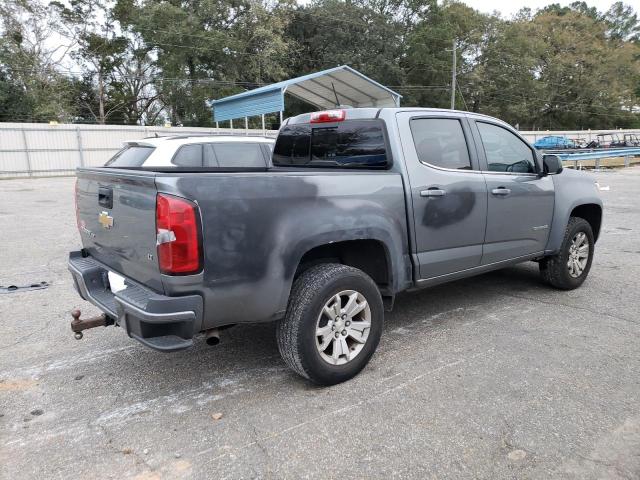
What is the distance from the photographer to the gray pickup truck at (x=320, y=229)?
273 cm

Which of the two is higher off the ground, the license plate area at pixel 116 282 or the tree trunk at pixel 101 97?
the tree trunk at pixel 101 97

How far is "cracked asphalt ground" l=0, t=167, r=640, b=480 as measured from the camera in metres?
2.57

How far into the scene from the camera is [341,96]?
2042 centimetres

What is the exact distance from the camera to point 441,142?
Result: 4.12m

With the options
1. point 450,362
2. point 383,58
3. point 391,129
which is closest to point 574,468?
point 450,362

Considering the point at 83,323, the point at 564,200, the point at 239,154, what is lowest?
the point at 83,323

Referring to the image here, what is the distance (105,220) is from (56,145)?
2342 cm

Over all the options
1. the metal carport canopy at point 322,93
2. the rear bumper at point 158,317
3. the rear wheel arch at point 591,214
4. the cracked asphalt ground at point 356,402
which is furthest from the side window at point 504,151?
the metal carport canopy at point 322,93

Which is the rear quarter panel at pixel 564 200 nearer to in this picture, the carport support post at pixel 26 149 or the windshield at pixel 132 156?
the windshield at pixel 132 156

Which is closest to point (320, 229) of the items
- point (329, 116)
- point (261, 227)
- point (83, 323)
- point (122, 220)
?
point (261, 227)

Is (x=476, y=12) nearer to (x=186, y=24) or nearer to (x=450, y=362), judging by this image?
(x=186, y=24)

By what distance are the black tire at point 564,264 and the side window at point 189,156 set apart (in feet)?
16.4

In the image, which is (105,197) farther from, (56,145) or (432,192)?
(56,145)

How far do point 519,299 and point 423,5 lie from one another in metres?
56.8
